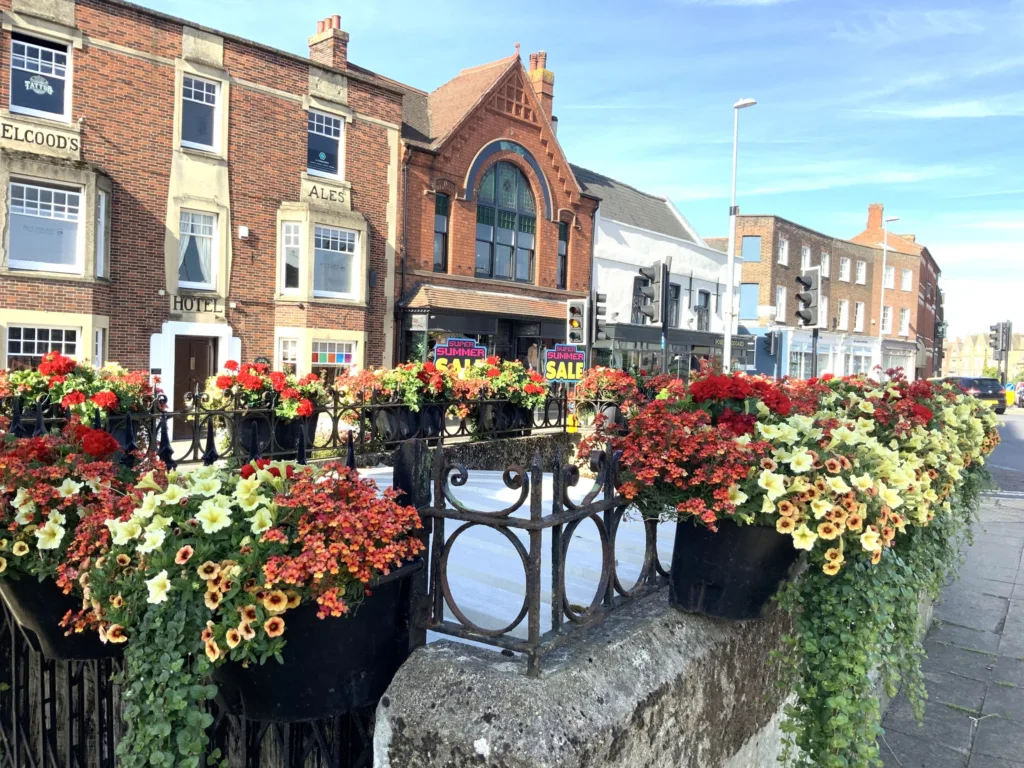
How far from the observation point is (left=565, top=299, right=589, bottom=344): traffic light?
12.0 m

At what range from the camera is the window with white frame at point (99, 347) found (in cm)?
1647

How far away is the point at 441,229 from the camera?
23.2m

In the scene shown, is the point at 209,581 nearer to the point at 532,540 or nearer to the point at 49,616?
the point at 532,540

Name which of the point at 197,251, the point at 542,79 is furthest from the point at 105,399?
the point at 542,79

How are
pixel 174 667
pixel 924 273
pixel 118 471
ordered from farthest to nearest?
1. pixel 924 273
2. pixel 118 471
3. pixel 174 667

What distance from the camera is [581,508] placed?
255 centimetres

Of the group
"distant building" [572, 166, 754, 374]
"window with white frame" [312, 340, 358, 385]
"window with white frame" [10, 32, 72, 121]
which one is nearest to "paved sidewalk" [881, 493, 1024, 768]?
"window with white frame" [312, 340, 358, 385]

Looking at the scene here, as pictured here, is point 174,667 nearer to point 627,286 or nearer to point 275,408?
point 275,408

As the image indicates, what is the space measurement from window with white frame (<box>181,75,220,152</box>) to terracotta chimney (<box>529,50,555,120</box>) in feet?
39.9

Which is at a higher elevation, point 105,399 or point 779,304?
point 779,304

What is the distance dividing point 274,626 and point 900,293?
184ft

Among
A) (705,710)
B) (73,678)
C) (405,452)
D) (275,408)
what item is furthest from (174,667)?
(275,408)

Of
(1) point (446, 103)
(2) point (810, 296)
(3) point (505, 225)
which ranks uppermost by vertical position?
(1) point (446, 103)

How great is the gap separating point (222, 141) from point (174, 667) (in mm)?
18851
